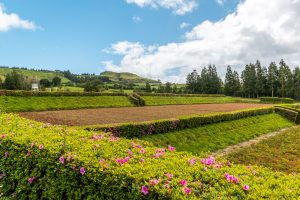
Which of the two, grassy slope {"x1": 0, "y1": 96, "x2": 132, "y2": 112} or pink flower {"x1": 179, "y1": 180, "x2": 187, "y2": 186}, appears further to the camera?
grassy slope {"x1": 0, "y1": 96, "x2": 132, "y2": 112}

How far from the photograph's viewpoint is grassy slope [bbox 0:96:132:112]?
87.4ft

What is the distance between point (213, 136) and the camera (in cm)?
1667

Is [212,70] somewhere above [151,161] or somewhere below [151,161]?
above

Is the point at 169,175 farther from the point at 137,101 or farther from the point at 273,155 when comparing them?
the point at 137,101

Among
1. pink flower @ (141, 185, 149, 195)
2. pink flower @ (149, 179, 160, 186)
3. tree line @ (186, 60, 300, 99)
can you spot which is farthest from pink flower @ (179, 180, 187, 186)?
tree line @ (186, 60, 300, 99)

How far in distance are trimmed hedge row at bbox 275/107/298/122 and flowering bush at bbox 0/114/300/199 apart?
28870 mm

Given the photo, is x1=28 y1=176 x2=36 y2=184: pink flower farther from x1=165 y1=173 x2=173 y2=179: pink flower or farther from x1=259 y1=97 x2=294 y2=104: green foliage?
x1=259 y1=97 x2=294 y2=104: green foliage

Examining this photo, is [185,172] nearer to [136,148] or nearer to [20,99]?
[136,148]

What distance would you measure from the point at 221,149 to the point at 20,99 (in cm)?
2304

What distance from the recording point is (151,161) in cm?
456

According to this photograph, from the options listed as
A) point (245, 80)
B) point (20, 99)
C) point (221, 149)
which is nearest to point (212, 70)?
point (245, 80)

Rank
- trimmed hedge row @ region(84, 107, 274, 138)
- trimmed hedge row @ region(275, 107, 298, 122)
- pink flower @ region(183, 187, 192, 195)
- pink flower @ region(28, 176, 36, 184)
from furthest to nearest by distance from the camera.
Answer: trimmed hedge row @ region(275, 107, 298, 122), trimmed hedge row @ region(84, 107, 274, 138), pink flower @ region(28, 176, 36, 184), pink flower @ region(183, 187, 192, 195)

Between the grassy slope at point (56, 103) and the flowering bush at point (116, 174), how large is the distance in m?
21.3

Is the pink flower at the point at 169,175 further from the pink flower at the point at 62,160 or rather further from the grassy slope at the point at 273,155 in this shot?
the grassy slope at the point at 273,155
